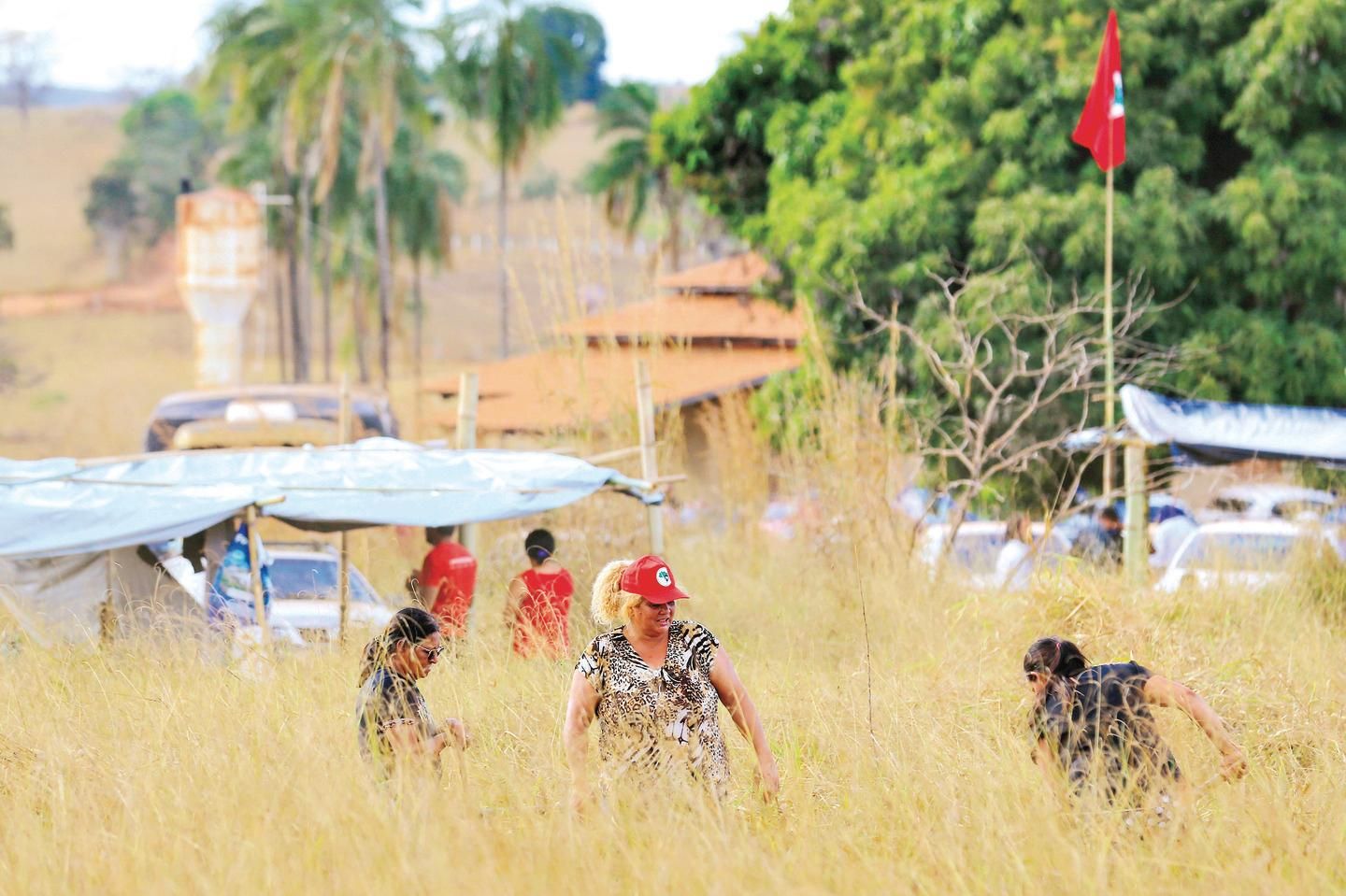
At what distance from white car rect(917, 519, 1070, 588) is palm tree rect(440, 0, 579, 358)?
27986mm

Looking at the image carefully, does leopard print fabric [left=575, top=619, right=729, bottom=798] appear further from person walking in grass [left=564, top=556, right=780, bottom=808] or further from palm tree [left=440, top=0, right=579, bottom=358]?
palm tree [left=440, top=0, right=579, bottom=358]

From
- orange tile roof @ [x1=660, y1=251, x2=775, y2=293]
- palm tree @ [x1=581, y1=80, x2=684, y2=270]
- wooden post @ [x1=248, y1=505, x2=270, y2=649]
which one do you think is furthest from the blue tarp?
palm tree @ [x1=581, y1=80, x2=684, y2=270]

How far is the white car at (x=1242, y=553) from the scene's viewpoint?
1258cm

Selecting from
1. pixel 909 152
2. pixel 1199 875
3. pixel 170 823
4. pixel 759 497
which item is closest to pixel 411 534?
pixel 759 497

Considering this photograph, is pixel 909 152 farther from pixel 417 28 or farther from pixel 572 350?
pixel 417 28

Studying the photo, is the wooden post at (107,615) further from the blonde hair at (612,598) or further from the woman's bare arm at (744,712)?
the woman's bare arm at (744,712)

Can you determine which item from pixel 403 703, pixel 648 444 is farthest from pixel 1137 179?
pixel 403 703

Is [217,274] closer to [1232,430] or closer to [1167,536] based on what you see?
[1167,536]

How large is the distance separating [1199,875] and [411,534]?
36.8 feet

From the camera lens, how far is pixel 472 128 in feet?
142

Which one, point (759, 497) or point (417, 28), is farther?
point (417, 28)

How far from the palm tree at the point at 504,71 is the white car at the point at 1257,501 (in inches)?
939

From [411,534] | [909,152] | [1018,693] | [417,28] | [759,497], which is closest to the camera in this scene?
[1018,693]

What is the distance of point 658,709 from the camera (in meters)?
6.03
